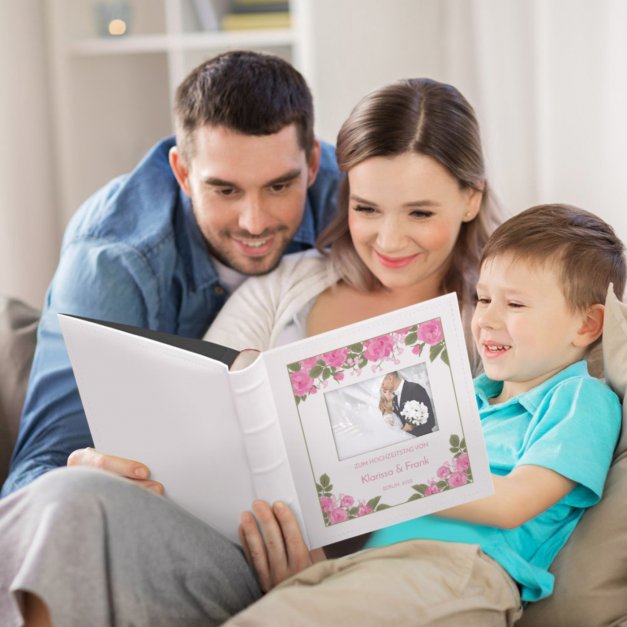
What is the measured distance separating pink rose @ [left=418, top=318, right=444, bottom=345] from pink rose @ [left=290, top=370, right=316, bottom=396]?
0.49ft

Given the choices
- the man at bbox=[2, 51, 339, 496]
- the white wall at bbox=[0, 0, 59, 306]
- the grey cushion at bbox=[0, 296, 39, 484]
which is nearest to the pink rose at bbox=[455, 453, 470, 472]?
the man at bbox=[2, 51, 339, 496]

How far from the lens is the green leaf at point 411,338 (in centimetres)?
123

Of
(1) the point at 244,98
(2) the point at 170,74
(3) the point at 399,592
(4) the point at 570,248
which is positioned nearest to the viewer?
(3) the point at 399,592

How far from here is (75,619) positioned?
1087 mm

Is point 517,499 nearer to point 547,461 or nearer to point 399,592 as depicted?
point 547,461

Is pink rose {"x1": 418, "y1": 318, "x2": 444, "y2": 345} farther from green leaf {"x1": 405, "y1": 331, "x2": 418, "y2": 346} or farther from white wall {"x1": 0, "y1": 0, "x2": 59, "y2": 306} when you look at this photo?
white wall {"x1": 0, "y1": 0, "x2": 59, "y2": 306}

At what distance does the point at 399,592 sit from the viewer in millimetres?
1181

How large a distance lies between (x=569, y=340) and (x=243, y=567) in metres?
0.57

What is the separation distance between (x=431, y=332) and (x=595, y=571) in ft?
1.26

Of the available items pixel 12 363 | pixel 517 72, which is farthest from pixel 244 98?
pixel 517 72

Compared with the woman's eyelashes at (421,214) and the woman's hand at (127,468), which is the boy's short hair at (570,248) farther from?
the woman's hand at (127,468)

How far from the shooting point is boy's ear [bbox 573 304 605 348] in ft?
4.75

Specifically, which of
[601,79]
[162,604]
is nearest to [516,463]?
[162,604]

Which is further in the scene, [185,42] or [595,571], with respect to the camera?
[185,42]
